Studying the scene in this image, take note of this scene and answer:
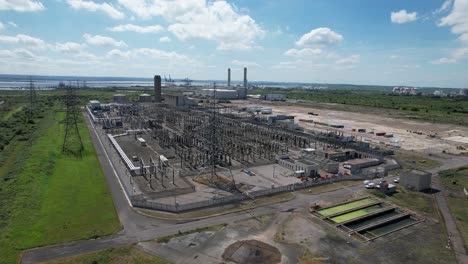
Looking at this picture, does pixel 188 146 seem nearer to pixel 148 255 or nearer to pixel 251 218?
pixel 251 218

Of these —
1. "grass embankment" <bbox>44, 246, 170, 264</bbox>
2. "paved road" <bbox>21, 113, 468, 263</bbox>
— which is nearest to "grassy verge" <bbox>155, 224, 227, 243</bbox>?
"paved road" <bbox>21, 113, 468, 263</bbox>

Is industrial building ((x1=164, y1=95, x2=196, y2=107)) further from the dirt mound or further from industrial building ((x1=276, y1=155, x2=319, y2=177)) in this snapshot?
the dirt mound

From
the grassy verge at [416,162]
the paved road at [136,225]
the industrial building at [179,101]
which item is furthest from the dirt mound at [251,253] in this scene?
the industrial building at [179,101]

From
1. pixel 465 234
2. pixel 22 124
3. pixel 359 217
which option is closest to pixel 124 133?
pixel 22 124

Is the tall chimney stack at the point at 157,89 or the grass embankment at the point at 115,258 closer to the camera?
the grass embankment at the point at 115,258

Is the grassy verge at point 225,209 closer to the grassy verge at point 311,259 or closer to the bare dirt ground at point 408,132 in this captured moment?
the grassy verge at point 311,259

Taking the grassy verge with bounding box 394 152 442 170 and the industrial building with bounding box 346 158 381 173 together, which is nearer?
the industrial building with bounding box 346 158 381 173
